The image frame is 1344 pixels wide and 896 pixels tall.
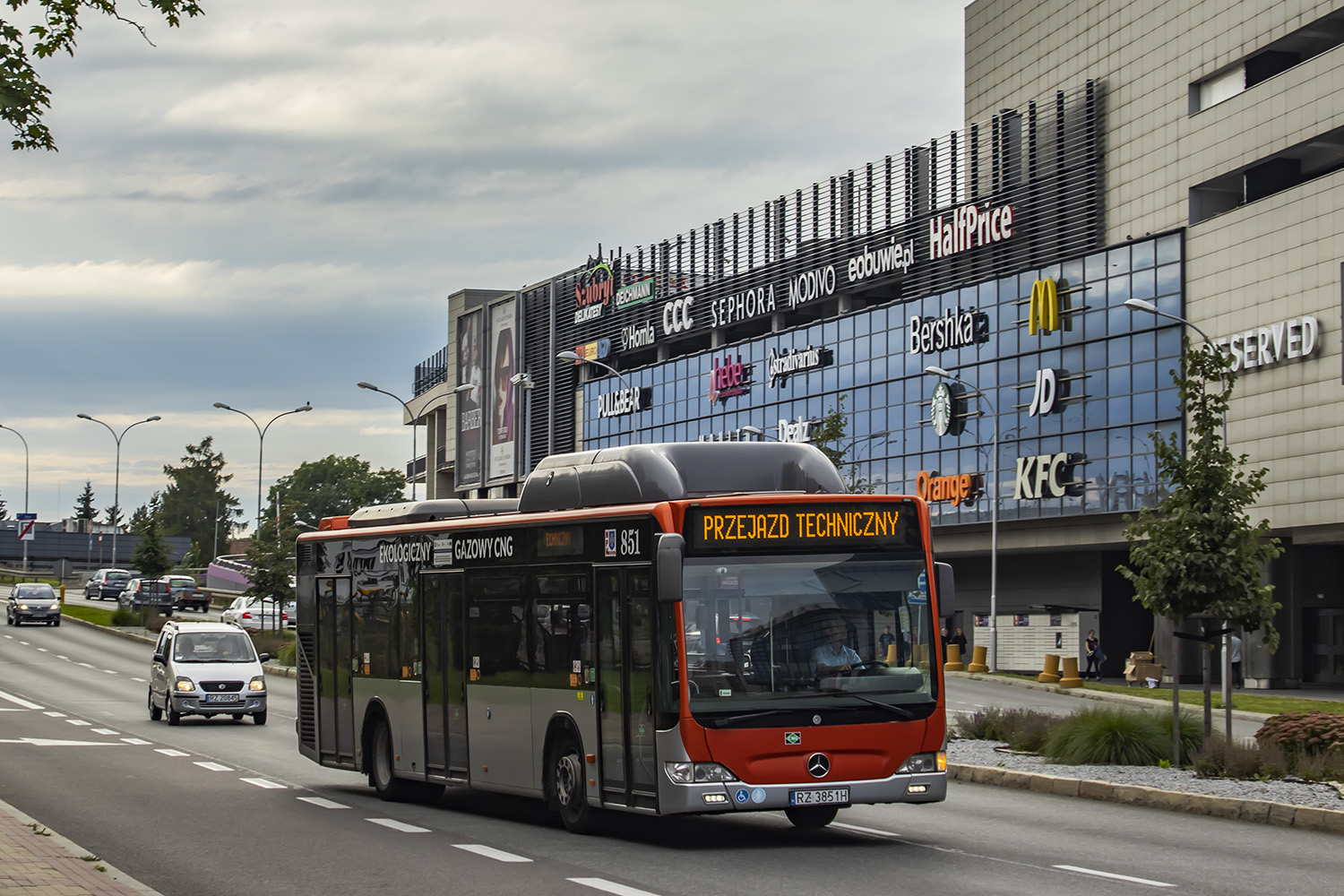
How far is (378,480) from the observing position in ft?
579

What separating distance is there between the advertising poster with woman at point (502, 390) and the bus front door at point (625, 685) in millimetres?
82333

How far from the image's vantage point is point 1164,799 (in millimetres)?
16688

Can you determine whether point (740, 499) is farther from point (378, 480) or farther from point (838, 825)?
point (378, 480)

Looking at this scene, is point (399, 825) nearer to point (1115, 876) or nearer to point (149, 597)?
point (1115, 876)

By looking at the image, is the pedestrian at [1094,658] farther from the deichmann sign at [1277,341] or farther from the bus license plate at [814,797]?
the bus license plate at [814,797]

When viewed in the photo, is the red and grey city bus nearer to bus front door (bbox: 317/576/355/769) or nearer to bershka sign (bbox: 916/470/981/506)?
bus front door (bbox: 317/576/355/769)

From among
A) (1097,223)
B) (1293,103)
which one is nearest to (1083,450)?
(1097,223)

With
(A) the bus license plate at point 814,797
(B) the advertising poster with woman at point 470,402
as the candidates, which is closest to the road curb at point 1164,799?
(A) the bus license plate at point 814,797

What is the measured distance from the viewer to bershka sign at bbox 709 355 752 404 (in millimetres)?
74688

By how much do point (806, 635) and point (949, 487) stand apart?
48.4 meters

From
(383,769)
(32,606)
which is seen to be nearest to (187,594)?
(32,606)

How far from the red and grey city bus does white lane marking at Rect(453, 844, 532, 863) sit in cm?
99

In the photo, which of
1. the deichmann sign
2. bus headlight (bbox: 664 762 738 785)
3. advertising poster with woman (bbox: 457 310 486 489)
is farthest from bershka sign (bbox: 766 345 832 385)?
bus headlight (bbox: 664 762 738 785)

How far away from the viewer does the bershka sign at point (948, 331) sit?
194 feet
